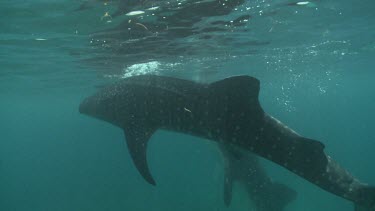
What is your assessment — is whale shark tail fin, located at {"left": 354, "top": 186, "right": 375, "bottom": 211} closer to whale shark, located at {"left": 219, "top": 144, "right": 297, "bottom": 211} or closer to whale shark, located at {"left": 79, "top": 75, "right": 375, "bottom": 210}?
whale shark, located at {"left": 79, "top": 75, "right": 375, "bottom": 210}

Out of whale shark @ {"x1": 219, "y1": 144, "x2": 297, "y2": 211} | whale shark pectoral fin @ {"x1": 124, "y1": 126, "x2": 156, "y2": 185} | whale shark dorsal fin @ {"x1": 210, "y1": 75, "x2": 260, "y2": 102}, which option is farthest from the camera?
whale shark @ {"x1": 219, "y1": 144, "x2": 297, "y2": 211}

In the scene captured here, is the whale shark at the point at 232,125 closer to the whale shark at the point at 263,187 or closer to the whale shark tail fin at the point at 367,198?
the whale shark tail fin at the point at 367,198

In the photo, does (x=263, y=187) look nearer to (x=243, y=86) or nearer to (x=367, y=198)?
(x=367, y=198)

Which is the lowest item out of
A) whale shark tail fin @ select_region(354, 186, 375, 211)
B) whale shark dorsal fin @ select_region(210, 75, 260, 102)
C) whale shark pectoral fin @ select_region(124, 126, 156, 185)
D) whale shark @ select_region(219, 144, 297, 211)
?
whale shark @ select_region(219, 144, 297, 211)

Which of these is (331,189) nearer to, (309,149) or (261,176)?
(309,149)

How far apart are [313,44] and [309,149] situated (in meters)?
20.2

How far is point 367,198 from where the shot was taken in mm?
6680

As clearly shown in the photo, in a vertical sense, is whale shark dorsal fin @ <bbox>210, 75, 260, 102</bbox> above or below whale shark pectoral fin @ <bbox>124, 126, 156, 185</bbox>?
above

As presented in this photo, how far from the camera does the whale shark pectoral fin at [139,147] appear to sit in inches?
308

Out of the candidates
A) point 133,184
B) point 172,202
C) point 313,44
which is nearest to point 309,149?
point 313,44

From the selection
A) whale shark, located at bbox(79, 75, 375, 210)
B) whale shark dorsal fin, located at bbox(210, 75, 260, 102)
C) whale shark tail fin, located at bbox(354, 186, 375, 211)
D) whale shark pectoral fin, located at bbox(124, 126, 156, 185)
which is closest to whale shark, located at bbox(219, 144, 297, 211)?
whale shark pectoral fin, located at bbox(124, 126, 156, 185)

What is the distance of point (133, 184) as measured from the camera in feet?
151

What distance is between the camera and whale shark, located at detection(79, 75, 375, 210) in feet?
21.8

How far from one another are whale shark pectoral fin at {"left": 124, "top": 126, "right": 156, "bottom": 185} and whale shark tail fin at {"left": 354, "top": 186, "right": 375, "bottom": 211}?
4.12 m
